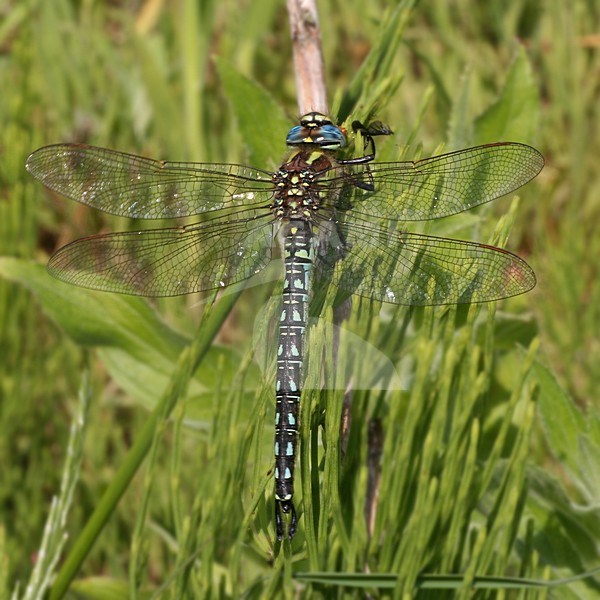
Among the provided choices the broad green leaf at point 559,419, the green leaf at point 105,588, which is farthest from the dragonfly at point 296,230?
the green leaf at point 105,588

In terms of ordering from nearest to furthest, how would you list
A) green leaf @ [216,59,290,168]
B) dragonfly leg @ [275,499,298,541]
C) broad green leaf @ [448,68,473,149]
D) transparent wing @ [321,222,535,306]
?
dragonfly leg @ [275,499,298,541] → transparent wing @ [321,222,535,306] → green leaf @ [216,59,290,168] → broad green leaf @ [448,68,473,149]

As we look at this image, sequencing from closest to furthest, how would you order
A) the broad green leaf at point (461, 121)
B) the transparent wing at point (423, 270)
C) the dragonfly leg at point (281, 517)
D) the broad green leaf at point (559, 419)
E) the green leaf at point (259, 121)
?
the dragonfly leg at point (281, 517), the transparent wing at point (423, 270), the broad green leaf at point (559, 419), the green leaf at point (259, 121), the broad green leaf at point (461, 121)

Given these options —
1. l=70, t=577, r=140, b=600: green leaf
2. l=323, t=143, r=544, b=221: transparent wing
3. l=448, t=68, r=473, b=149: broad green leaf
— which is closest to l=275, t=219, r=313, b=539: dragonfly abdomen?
l=323, t=143, r=544, b=221: transparent wing

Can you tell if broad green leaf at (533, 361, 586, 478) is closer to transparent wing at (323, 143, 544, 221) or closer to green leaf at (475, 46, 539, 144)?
transparent wing at (323, 143, 544, 221)

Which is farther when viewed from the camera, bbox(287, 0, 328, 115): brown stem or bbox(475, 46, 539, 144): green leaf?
bbox(475, 46, 539, 144): green leaf

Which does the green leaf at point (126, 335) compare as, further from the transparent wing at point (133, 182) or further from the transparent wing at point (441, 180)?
the transparent wing at point (441, 180)

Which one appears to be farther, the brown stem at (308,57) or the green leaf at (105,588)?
the green leaf at (105,588)

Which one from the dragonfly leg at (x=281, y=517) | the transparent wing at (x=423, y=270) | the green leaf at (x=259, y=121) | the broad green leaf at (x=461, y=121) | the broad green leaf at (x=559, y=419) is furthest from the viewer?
the broad green leaf at (x=461, y=121)
